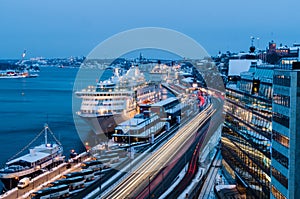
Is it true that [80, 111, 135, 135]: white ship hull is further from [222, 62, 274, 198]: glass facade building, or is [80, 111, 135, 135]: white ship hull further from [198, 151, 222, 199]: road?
[222, 62, 274, 198]: glass facade building

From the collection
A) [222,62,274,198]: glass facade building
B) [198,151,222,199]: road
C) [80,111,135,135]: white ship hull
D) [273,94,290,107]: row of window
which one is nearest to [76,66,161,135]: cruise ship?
[80,111,135,135]: white ship hull

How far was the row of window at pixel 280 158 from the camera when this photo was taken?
18.3 ft

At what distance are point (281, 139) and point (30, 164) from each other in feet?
27.0

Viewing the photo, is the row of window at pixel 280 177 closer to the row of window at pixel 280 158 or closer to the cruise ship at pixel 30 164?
the row of window at pixel 280 158

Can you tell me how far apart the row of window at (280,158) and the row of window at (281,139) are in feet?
0.57

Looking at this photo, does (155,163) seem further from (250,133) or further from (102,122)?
(102,122)

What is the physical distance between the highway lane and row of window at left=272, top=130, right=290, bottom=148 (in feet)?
12.1

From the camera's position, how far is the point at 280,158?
5832 mm

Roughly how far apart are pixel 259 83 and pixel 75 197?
458 centimetres

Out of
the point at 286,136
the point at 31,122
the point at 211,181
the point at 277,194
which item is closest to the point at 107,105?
the point at 31,122

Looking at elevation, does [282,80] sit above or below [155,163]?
above

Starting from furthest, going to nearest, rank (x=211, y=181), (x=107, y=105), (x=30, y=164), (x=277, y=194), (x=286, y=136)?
(x=107, y=105)
(x=30, y=164)
(x=211, y=181)
(x=277, y=194)
(x=286, y=136)

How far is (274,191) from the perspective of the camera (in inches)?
239

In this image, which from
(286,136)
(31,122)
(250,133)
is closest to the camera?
(286,136)
